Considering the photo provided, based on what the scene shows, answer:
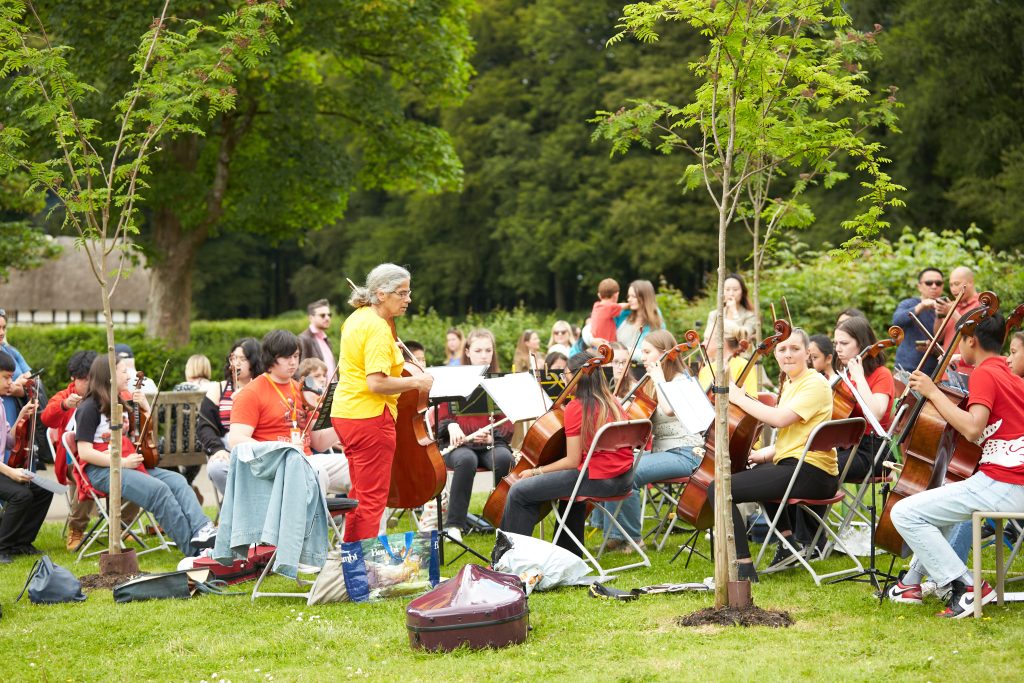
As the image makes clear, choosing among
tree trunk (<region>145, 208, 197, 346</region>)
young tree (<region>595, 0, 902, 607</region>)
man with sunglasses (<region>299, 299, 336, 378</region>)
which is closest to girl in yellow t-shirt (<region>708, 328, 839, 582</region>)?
young tree (<region>595, 0, 902, 607</region>)

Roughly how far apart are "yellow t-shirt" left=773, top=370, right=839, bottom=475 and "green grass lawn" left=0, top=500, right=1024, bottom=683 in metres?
0.71

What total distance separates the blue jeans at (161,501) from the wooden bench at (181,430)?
3.81ft

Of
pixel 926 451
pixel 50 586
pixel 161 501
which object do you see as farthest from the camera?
pixel 161 501

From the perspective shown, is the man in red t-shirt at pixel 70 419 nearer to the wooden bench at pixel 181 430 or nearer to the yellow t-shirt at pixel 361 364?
the wooden bench at pixel 181 430

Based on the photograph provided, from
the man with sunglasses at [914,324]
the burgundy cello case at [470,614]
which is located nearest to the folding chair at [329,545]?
the burgundy cello case at [470,614]

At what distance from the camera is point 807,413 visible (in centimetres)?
612

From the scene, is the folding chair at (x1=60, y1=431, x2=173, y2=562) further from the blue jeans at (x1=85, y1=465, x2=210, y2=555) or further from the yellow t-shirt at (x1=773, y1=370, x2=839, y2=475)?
the yellow t-shirt at (x1=773, y1=370, x2=839, y2=475)

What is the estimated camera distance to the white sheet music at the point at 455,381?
6.75 m

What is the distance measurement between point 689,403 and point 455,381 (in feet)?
4.79

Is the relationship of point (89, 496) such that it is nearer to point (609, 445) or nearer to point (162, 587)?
point (162, 587)

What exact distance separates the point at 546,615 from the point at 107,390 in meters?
3.61

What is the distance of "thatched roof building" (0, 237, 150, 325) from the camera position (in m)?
27.7

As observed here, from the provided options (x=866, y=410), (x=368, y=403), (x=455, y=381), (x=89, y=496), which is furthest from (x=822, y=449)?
(x=89, y=496)

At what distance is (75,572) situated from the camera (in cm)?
738
